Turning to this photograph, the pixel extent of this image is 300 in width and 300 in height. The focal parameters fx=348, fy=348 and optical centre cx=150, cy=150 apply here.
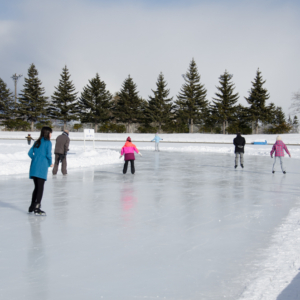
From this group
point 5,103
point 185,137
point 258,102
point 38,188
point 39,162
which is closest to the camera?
point 39,162

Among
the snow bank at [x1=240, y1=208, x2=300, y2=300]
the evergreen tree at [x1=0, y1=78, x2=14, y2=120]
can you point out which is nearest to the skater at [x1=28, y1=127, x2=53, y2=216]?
the snow bank at [x1=240, y1=208, x2=300, y2=300]

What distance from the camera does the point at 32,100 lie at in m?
66.3

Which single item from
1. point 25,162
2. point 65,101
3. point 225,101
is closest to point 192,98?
point 225,101

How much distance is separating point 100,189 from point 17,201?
2.39 m

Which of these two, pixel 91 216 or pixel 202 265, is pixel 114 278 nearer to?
pixel 202 265

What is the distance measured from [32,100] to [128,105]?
18.4 m

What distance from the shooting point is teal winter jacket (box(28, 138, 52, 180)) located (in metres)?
6.24

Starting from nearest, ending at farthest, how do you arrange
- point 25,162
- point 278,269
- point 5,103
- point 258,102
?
point 278,269
point 25,162
point 258,102
point 5,103

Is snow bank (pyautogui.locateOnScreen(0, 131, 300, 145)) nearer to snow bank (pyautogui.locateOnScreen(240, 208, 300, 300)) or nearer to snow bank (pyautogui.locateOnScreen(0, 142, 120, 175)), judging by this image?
snow bank (pyautogui.locateOnScreen(0, 142, 120, 175))

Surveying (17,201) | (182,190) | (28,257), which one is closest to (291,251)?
(28,257)

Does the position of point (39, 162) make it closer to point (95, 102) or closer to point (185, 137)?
point (185, 137)

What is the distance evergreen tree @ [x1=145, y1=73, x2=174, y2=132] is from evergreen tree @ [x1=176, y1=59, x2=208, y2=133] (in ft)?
7.74

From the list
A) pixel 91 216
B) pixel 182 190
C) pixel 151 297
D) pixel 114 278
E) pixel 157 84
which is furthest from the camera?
pixel 157 84

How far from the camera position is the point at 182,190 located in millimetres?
9430
